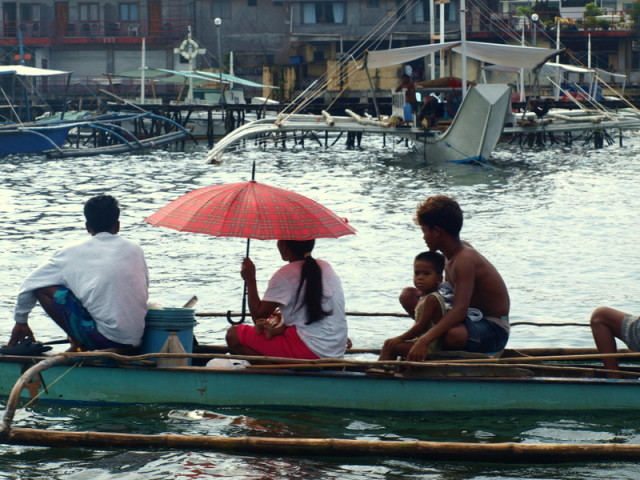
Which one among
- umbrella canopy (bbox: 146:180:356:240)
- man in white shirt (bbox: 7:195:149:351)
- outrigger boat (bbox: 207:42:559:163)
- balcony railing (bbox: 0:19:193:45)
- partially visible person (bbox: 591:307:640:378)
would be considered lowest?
partially visible person (bbox: 591:307:640:378)

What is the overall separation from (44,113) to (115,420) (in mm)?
41683

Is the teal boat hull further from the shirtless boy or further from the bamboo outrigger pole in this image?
the bamboo outrigger pole

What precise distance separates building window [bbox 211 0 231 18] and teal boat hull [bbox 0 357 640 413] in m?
56.2

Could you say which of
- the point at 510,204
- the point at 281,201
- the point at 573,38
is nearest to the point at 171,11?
the point at 573,38

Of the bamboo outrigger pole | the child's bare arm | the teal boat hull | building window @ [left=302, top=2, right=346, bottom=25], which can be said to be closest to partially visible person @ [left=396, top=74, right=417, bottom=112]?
the child's bare arm

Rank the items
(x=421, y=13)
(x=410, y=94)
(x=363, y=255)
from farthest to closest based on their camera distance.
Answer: (x=421, y=13) → (x=410, y=94) → (x=363, y=255)

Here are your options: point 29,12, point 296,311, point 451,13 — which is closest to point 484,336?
point 296,311

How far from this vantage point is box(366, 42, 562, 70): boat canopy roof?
3148 cm

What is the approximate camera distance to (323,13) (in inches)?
2361

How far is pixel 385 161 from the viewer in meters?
34.1

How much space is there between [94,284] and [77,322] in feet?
1.07

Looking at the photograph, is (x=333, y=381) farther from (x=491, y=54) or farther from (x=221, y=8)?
(x=221, y=8)

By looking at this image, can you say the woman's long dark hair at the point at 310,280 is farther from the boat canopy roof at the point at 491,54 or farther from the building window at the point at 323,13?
the building window at the point at 323,13

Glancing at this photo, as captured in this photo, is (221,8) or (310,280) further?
(221,8)
